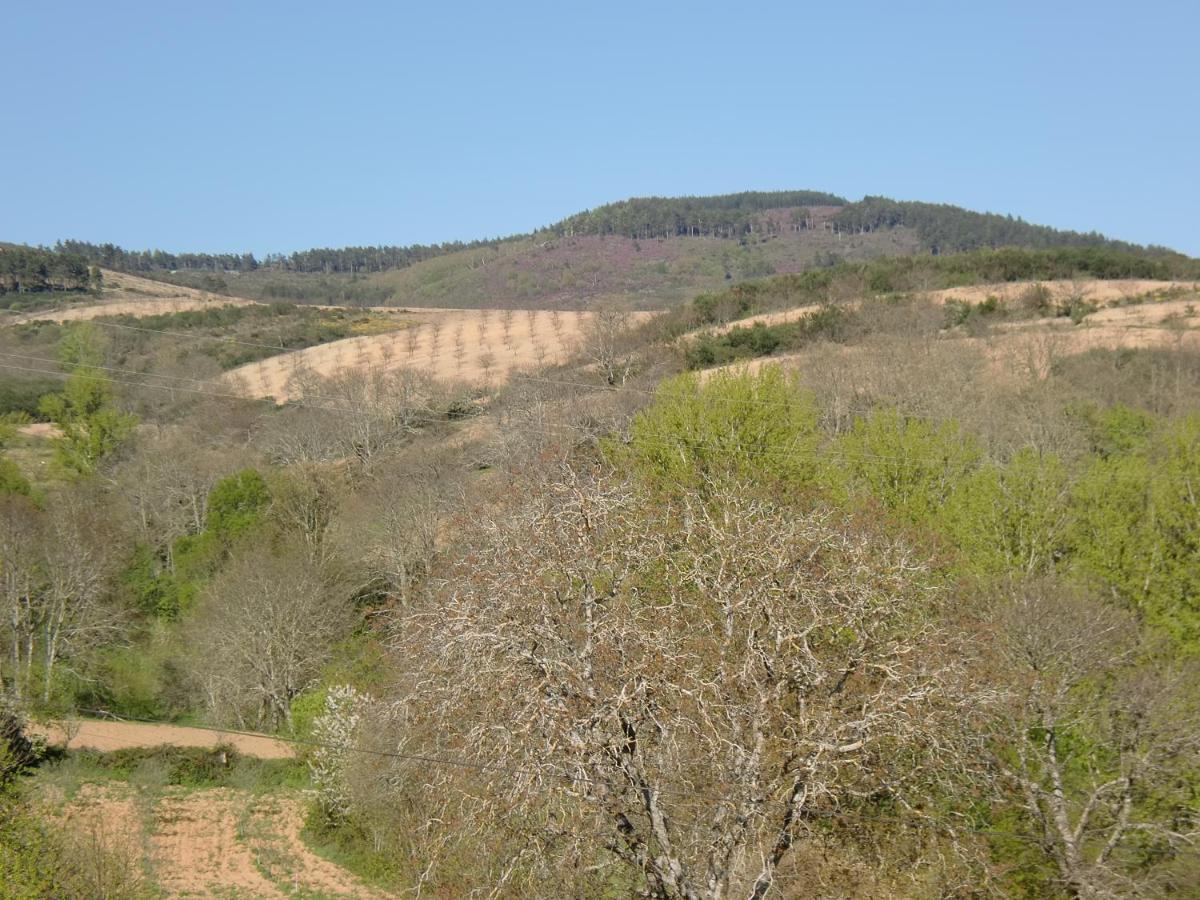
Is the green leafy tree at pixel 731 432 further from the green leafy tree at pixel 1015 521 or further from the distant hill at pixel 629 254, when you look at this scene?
the distant hill at pixel 629 254

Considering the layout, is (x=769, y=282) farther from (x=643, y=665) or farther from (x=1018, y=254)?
(x=643, y=665)

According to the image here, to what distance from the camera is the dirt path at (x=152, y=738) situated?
31.6m

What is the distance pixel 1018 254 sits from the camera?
251ft

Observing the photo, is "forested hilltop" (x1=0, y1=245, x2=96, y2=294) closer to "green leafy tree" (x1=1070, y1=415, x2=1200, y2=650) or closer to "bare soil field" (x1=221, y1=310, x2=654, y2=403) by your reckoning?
"bare soil field" (x1=221, y1=310, x2=654, y2=403)

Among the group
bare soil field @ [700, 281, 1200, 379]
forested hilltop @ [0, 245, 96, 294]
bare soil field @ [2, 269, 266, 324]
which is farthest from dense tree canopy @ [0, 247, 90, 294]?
bare soil field @ [700, 281, 1200, 379]

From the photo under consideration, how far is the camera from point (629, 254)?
13138 cm

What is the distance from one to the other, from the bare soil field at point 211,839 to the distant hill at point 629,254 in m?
65.4

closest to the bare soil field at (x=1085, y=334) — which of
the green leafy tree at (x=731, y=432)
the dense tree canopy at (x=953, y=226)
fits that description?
the green leafy tree at (x=731, y=432)

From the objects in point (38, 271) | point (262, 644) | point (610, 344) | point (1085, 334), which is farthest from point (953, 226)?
point (262, 644)

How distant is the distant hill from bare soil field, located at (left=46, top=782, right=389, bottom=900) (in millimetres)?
65383

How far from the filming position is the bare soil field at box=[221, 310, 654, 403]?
62.7 meters

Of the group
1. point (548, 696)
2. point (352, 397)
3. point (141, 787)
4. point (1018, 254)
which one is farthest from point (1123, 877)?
point (1018, 254)

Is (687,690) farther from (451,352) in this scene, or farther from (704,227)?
(704,227)

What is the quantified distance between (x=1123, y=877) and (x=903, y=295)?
53.9 metres
